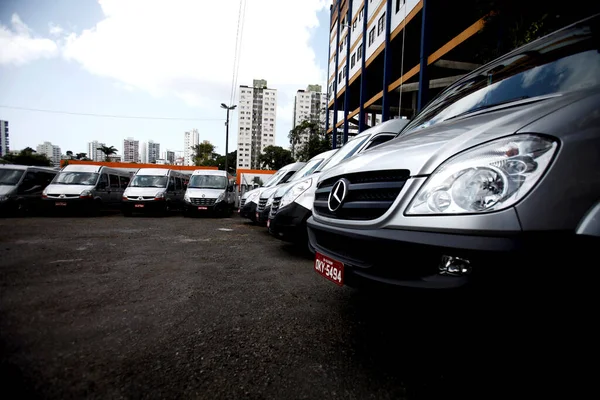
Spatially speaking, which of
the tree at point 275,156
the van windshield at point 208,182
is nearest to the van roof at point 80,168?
the van windshield at point 208,182

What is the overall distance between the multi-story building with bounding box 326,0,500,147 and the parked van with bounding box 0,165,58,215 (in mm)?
11726

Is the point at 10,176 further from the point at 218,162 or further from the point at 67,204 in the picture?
the point at 218,162

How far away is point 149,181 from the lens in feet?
37.3

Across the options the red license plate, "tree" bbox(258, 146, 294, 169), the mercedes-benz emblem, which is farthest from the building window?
"tree" bbox(258, 146, 294, 169)

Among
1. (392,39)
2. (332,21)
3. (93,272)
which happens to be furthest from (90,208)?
(332,21)

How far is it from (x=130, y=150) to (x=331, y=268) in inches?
5488

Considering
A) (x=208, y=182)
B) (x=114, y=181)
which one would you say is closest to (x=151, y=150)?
(x=114, y=181)

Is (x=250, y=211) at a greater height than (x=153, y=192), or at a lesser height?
lesser

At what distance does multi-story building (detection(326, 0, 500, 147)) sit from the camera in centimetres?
1318

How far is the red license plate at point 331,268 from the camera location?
1.80 m

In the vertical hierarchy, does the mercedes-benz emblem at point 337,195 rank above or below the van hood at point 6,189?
above

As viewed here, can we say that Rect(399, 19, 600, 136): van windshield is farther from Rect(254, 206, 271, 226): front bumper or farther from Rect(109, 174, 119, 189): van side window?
Rect(109, 174, 119, 189): van side window

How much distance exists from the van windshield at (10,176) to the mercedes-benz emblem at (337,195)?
1210 cm

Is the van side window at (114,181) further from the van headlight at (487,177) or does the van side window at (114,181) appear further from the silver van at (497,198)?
the van headlight at (487,177)
